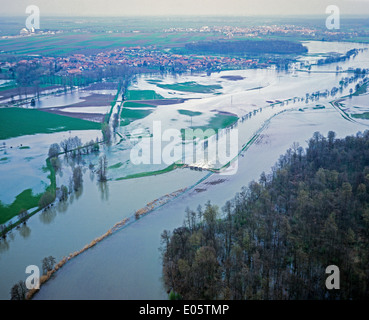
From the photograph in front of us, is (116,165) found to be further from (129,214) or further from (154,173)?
(129,214)

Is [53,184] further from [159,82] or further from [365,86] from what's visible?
[365,86]

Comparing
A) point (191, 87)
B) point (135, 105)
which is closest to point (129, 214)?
point (135, 105)

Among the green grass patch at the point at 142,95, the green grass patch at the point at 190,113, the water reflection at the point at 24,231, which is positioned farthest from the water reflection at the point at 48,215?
the green grass patch at the point at 142,95

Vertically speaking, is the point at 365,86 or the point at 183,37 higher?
the point at 183,37

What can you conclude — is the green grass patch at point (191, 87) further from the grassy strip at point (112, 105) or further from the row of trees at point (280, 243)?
the row of trees at point (280, 243)

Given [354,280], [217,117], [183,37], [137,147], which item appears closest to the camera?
[354,280]
